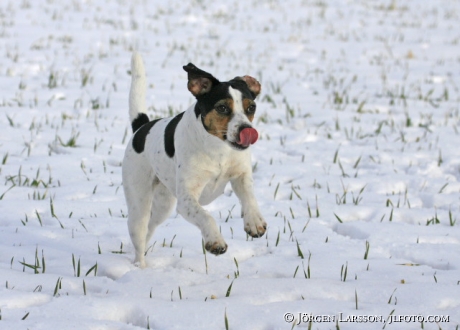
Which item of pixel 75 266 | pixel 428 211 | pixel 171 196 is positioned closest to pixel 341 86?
pixel 428 211

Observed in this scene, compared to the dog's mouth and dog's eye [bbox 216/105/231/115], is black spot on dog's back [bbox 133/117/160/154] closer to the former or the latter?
dog's eye [bbox 216/105/231/115]

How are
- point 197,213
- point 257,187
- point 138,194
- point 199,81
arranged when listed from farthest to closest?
point 257,187, point 138,194, point 199,81, point 197,213

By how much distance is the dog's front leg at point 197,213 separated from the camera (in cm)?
371

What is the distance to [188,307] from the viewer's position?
3.47 meters

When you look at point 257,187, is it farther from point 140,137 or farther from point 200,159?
point 200,159

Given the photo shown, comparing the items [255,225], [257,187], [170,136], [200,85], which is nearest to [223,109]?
[200,85]

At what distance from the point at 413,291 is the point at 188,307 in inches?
49.1

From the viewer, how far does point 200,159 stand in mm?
4191

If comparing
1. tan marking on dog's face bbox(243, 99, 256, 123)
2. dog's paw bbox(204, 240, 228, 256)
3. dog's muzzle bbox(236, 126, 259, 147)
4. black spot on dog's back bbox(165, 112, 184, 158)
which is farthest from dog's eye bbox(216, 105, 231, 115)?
dog's paw bbox(204, 240, 228, 256)

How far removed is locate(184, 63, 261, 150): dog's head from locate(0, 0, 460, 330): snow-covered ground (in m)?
0.85

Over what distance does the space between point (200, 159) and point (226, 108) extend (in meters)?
0.38

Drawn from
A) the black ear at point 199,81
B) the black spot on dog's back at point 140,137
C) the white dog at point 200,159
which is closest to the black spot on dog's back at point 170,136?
the white dog at point 200,159

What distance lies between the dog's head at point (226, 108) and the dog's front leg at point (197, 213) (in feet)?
1.21

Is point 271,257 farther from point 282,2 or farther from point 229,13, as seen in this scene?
point 282,2
